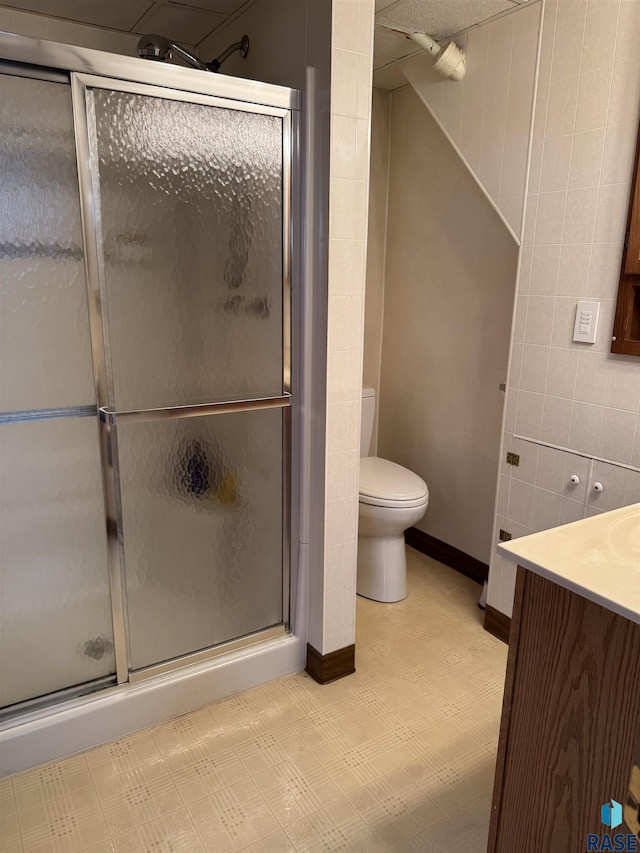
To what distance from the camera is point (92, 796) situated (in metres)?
1.65

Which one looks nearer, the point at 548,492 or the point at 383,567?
the point at 548,492

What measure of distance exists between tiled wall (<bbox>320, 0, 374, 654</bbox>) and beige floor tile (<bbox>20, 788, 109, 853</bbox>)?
2.75ft

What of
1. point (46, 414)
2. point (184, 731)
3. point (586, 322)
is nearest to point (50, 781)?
point (184, 731)

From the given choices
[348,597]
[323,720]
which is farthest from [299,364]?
[323,720]

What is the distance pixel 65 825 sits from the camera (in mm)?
1568

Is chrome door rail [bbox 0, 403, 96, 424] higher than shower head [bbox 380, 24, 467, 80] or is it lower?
lower

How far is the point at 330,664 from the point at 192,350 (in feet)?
3.94

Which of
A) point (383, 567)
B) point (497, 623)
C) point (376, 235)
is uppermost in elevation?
point (376, 235)

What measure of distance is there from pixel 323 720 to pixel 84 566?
3.00 feet

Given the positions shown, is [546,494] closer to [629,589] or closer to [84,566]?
[629,589]

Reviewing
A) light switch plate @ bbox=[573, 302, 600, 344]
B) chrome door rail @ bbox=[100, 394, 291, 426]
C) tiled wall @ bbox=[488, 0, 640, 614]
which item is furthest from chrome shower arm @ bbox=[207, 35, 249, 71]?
light switch plate @ bbox=[573, 302, 600, 344]

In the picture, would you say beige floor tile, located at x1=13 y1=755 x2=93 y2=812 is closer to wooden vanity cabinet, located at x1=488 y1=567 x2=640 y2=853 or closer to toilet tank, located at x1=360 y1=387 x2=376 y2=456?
wooden vanity cabinet, located at x1=488 y1=567 x2=640 y2=853

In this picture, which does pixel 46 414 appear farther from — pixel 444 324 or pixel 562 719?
pixel 444 324

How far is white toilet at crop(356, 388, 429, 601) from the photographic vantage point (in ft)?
8.24
